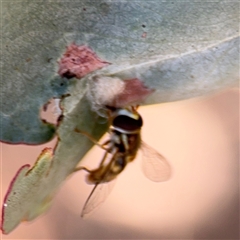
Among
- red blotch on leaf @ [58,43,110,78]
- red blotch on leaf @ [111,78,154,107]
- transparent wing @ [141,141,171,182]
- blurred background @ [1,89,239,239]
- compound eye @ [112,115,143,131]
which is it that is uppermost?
red blotch on leaf @ [58,43,110,78]

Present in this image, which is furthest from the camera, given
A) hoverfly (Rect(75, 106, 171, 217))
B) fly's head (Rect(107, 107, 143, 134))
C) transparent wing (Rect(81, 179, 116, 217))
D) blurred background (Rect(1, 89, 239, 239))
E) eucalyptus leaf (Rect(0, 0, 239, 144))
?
blurred background (Rect(1, 89, 239, 239))

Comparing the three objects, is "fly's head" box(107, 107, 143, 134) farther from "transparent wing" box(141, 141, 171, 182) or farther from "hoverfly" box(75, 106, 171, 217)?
"transparent wing" box(141, 141, 171, 182)

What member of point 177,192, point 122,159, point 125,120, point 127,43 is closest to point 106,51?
point 127,43

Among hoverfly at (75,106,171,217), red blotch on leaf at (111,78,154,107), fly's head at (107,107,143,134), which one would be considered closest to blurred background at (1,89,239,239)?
hoverfly at (75,106,171,217)

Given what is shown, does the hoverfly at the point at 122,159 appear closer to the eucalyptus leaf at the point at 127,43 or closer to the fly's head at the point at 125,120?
the fly's head at the point at 125,120

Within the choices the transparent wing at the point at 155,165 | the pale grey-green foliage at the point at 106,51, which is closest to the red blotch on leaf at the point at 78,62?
the pale grey-green foliage at the point at 106,51

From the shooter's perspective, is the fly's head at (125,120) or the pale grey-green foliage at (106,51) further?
the fly's head at (125,120)
